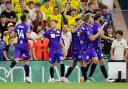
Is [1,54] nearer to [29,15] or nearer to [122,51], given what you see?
[29,15]

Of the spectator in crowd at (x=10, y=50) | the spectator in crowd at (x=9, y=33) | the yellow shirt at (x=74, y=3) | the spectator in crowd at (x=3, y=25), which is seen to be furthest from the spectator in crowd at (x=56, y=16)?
the spectator in crowd at (x=10, y=50)

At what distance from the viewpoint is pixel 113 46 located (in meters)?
20.8

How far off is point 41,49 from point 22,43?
1430 millimetres

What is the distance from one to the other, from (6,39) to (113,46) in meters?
3.37

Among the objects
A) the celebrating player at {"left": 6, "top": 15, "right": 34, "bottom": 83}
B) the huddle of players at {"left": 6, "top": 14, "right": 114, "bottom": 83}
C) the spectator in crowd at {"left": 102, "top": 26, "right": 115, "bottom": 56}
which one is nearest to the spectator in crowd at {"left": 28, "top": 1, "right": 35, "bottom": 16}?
the spectator in crowd at {"left": 102, "top": 26, "right": 115, "bottom": 56}

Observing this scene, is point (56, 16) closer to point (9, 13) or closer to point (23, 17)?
point (9, 13)

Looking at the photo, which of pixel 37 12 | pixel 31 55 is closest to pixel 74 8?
pixel 37 12

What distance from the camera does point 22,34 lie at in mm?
19250

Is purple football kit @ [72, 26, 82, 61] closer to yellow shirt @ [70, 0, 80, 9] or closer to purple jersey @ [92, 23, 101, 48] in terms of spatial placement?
purple jersey @ [92, 23, 101, 48]

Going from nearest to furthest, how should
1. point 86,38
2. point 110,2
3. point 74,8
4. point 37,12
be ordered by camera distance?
point 86,38 → point 37,12 → point 74,8 → point 110,2

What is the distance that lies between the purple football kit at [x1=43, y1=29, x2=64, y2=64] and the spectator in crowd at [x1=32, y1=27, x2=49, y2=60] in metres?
1.25

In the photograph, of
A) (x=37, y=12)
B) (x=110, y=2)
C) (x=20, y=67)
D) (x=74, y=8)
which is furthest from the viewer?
(x=110, y=2)

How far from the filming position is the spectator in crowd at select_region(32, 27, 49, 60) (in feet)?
67.7

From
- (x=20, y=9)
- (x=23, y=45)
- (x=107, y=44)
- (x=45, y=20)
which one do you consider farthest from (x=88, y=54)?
(x=20, y=9)
